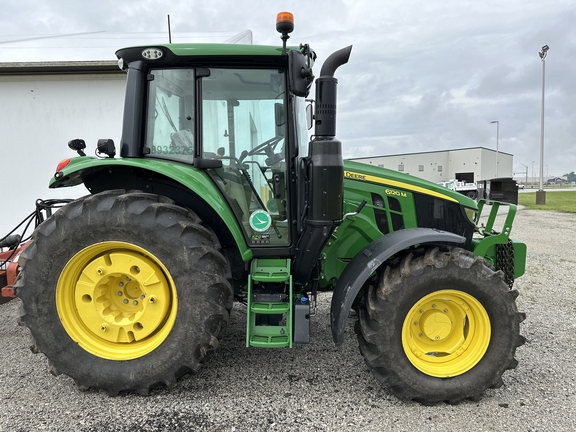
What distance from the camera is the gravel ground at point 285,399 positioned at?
7.80 feet

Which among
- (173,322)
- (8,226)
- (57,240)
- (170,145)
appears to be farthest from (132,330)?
(8,226)

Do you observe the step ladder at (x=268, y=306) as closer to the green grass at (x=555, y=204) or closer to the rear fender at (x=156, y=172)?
the rear fender at (x=156, y=172)

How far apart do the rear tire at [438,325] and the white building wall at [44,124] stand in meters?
5.94

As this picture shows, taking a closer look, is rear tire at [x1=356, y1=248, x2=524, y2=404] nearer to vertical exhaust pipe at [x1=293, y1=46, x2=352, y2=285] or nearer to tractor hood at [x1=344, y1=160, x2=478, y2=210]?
vertical exhaust pipe at [x1=293, y1=46, x2=352, y2=285]

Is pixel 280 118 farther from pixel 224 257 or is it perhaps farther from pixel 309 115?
pixel 224 257

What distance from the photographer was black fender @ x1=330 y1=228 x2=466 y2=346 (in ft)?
8.40

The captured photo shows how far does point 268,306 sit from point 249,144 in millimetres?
1159

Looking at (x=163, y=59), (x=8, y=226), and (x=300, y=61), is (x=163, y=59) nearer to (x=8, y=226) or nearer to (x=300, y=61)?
(x=300, y=61)

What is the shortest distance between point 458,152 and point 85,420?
57.0 metres

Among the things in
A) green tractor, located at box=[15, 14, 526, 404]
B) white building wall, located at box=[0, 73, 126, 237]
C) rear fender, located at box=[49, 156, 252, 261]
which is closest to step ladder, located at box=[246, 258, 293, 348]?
green tractor, located at box=[15, 14, 526, 404]

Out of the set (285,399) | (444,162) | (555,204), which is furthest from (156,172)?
(444,162)

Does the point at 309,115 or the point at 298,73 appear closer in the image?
the point at 298,73

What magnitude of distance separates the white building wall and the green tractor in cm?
443

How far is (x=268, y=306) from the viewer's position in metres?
2.70
